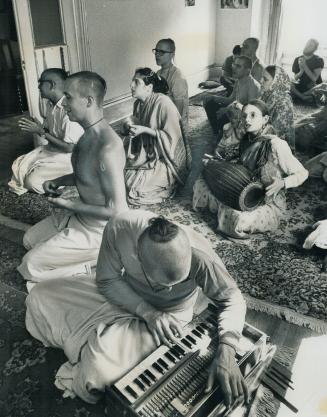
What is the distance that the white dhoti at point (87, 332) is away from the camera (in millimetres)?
2348

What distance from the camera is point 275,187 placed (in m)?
4.23

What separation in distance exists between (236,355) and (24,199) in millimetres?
3614

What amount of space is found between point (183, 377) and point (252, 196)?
250 centimetres

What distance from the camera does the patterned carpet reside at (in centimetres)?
263

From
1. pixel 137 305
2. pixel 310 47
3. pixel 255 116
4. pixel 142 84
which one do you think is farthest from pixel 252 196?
pixel 310 47

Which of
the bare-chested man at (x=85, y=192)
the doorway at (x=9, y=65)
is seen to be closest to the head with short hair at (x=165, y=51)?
the bare-chested man at (x=85, y=192)

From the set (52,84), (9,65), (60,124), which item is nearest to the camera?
(52,84)

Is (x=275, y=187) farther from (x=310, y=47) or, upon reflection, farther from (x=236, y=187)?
(x=310, y=47)

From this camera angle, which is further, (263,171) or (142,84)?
(142,84)

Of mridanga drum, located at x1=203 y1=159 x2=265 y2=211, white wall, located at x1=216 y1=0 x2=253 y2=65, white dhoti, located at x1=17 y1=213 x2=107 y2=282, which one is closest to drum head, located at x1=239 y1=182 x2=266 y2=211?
mridanga drum, located at x1=203 y1=159 x2=265 y2=211

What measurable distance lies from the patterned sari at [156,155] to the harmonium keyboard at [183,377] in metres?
2.89

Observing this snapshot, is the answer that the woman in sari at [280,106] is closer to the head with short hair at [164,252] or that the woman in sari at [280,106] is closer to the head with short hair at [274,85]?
the head with short hair at [274,85]

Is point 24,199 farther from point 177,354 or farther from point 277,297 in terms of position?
point 177,354

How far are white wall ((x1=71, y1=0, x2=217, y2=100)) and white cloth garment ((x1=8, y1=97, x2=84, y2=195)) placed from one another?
2566mm
